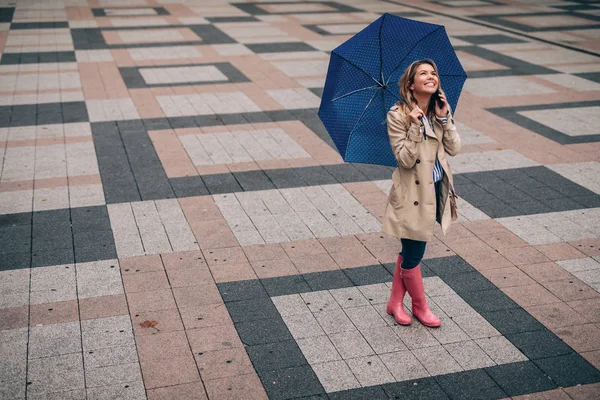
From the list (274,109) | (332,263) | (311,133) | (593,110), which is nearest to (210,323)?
(332,263)

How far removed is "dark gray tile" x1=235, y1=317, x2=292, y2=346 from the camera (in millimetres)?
5422

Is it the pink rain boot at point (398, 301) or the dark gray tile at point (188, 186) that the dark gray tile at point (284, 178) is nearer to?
the dark gray tile at point (188, 186)

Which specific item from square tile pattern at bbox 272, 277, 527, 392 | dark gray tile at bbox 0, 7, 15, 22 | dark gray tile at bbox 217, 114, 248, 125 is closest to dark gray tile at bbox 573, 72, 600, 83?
dark gray tile at bbox 217, 114, 248, 125

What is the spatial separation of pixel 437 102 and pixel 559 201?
12.1ft

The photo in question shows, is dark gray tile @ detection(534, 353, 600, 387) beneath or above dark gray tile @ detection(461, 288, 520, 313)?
above

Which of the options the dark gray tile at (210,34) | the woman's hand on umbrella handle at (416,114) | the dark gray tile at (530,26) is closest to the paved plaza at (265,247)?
the woman's hand on umbrella handle at (416,114)

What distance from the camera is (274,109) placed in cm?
1171

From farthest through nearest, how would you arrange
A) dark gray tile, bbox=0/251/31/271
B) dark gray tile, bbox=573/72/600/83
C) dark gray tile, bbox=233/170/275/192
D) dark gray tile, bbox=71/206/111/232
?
dark gray tile, bbox=573/72/600/83 → dark gray tile, bbox=233/170/275/192 → dark gray tile, bbox=71/206/111/232 → dark gray tile, bbox=0/251/31/271

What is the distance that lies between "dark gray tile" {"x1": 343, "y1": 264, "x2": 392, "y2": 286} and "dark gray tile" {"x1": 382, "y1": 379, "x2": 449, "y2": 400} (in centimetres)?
145

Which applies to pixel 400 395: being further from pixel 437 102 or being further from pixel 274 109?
pixel 274 109

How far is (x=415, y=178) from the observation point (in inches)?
203

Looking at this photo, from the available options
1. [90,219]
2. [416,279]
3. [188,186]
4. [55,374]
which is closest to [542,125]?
[188,186]

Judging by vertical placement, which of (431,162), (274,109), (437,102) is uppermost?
(437,102)

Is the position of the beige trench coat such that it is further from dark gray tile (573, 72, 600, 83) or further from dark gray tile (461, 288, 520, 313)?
dark gray tile (573, 72, 600, 83)
